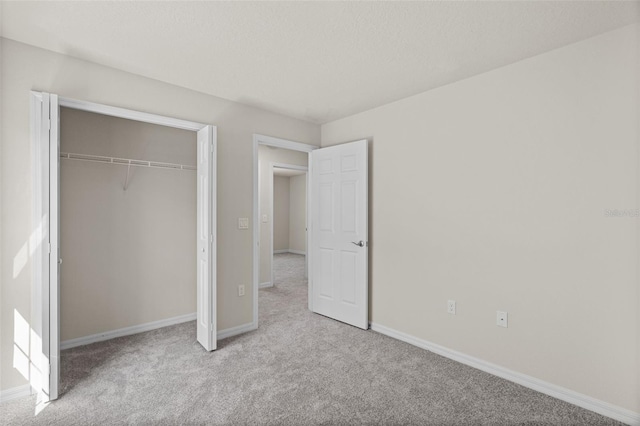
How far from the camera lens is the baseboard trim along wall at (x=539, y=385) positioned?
2018 millimetres

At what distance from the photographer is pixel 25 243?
222cm

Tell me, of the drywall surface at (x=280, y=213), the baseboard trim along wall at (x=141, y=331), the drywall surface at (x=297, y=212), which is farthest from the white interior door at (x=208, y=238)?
the drywall surface at (x=280, y=213)

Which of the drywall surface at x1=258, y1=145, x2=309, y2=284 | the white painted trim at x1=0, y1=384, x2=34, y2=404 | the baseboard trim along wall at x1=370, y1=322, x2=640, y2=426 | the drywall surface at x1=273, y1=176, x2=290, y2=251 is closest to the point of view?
the baseboard trim along wall at x1=370, y1=322, x2=640, y2=426

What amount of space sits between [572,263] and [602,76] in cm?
124

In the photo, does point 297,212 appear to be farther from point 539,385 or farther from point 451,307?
point 539,385

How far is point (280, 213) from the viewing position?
33.4 feet

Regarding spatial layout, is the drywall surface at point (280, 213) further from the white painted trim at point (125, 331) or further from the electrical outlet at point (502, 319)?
the electrical outlet at point (502, 319)

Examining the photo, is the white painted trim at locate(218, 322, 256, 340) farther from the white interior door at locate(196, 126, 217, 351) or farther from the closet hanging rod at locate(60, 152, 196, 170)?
the closet hanging rod at locate(60, 152, 196, 170)

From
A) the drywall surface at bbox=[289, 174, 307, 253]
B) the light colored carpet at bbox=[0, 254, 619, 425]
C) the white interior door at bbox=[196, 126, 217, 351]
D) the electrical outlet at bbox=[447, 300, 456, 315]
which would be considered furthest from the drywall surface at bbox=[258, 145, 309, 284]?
the drywall surface at bbox=[289, 174, 307, 253]

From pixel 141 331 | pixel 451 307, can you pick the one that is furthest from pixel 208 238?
pixel 451 307

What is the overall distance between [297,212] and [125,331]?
22.9 ft

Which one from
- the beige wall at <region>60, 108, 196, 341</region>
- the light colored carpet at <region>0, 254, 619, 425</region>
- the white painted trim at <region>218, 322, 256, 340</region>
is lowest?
the light colored carpet at <region>0, 254, 619, 425</region>

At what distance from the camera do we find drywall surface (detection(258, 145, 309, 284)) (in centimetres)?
543

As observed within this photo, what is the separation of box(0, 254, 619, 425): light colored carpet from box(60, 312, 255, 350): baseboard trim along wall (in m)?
0.10
